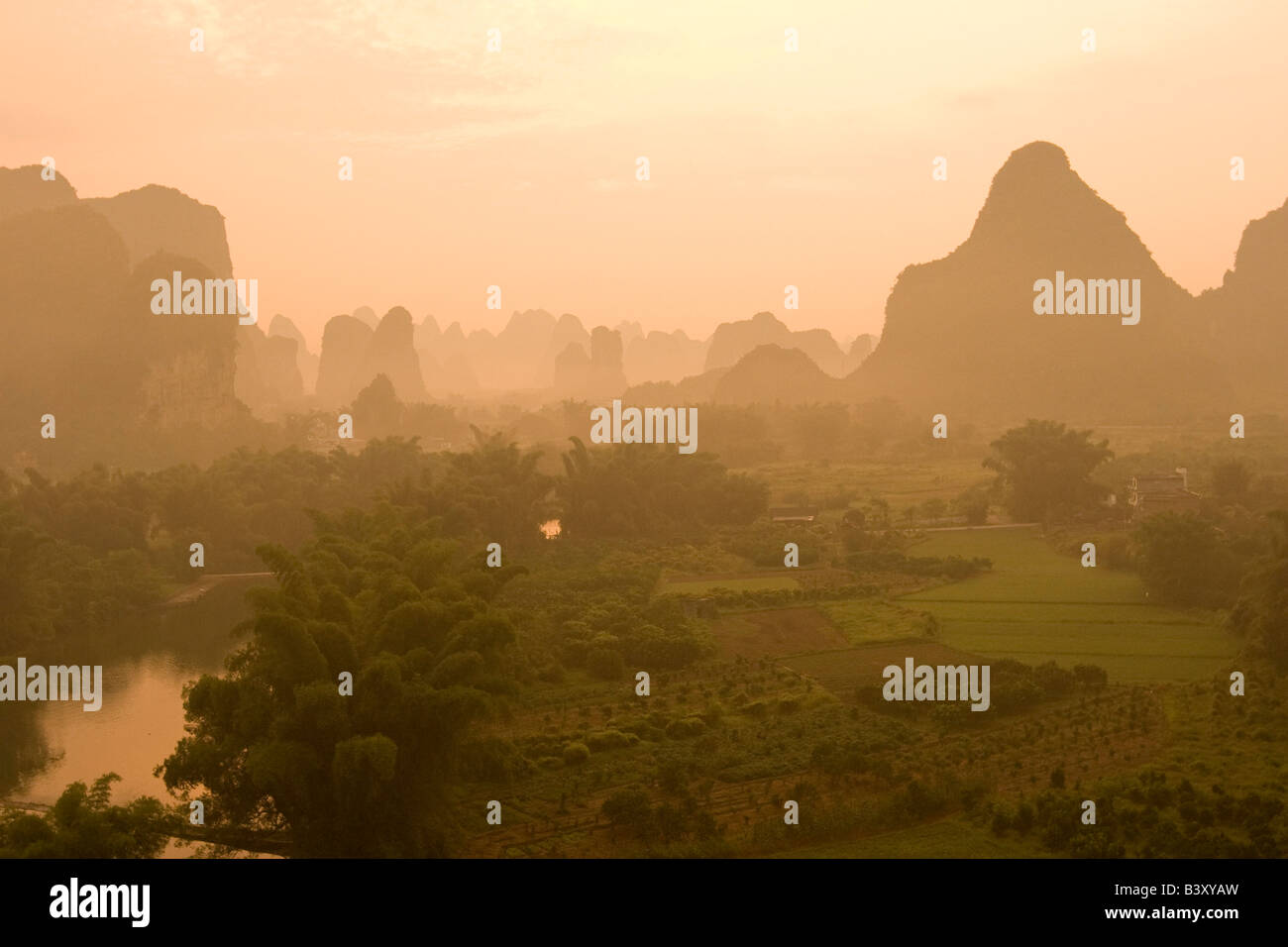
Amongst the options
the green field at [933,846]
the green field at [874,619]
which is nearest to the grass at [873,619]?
the green field at [874,619]

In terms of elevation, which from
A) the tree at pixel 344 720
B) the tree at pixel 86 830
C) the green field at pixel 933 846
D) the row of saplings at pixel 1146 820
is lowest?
the green field at pixel 933 846

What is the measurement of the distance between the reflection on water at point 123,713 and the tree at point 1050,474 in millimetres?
25138

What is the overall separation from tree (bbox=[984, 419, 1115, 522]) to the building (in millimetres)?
1862

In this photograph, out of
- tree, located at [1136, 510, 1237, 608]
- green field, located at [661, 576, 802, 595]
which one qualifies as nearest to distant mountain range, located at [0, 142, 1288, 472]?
green field, located at [661, 576, 802, 595]

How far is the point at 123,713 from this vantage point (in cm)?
2053

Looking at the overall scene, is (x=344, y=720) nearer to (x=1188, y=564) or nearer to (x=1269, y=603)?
(x=1269, y=603)

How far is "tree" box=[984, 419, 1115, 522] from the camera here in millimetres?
38469

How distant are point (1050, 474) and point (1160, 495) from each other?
4618 millimetres

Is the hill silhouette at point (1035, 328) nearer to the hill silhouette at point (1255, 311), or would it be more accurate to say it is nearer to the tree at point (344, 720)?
the hill silhouette at point (1255, 311)

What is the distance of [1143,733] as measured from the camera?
56.2 feet

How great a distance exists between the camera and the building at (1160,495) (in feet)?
111

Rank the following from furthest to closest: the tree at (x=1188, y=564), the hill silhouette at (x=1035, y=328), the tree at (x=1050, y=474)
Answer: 1. the hill silhouette at (x=1035, y=328)
2. the tree at (x=1050, y=474)
3. the tree at (x=1188, y=564)

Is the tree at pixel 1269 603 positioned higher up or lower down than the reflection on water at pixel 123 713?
higher up

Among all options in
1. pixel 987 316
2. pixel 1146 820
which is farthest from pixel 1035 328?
pixel 1146 820
